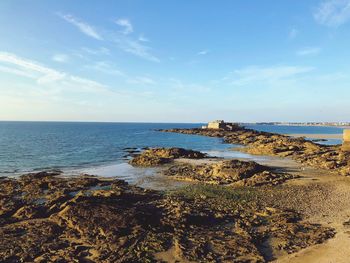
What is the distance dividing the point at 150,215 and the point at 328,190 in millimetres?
16083

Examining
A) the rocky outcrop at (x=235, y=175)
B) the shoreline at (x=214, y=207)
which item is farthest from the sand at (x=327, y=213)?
the rocky outcrop at (x=235, y=175)

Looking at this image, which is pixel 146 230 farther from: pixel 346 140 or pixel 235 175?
pixel 346 140

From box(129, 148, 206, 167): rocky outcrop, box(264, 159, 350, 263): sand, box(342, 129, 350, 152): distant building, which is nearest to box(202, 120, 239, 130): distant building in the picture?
box(342, 129, 350, 152): distant building

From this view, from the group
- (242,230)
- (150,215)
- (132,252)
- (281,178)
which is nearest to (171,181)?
(281,178)

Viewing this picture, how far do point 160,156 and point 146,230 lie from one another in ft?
102

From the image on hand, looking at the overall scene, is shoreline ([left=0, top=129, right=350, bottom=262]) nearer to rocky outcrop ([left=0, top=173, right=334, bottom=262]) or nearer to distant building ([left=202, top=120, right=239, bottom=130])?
rocky outcrop ([left=0, top=173, right=334, bottom=262])

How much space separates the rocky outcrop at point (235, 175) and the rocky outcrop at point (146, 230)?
5842 millimetres

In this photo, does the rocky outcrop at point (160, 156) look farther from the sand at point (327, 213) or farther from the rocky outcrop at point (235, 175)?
the sand at point (327, 213)

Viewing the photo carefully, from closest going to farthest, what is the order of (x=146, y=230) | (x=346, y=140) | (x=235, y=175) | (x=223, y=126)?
(x=146, y=230)
(x=235, y=175)
(x=346, y=140)
(x=223, y=126)

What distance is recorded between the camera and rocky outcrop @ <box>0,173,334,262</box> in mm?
13852

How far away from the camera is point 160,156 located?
47375 mm

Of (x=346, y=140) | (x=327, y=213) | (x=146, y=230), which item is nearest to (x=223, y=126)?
(x=346, y=140)

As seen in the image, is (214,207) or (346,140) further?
(346,140)

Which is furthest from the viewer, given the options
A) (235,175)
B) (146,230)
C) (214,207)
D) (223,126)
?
(223,126)
